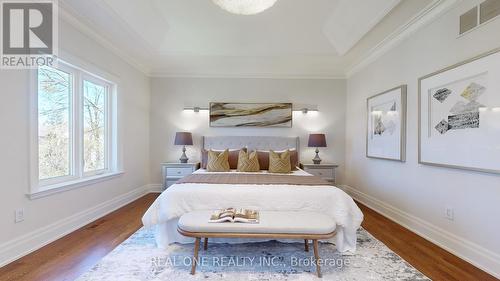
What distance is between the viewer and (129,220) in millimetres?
3408

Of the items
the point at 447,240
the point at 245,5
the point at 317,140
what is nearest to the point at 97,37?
the point at 245,5

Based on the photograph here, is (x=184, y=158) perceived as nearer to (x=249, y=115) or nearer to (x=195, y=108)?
(x=195, y=108)

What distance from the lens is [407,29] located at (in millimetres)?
3129

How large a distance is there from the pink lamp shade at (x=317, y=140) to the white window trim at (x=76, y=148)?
3.51 m

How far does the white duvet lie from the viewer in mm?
2529

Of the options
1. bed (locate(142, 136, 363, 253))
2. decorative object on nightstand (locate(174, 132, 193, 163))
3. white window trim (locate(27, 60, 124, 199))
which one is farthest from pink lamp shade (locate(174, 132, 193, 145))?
bed (locate(142, 136, 363, 253))

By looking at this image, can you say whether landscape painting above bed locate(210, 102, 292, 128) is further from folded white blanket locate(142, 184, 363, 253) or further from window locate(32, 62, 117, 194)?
folded white blanket locate(142, 184, 363, 253)

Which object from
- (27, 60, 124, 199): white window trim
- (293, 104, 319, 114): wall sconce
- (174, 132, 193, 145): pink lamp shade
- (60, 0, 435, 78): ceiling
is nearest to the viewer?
(27, 60, 124, 199): white window trim

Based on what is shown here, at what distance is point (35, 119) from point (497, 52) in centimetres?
438

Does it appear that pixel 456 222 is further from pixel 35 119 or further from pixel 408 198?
pixel 35 119

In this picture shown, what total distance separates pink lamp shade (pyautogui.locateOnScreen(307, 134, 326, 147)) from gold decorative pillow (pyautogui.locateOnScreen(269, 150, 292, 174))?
0.94 meters

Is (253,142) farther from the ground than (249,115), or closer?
closer

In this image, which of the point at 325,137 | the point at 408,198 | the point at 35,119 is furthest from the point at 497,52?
the point at 35,119

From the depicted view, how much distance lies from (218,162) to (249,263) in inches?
81.1
